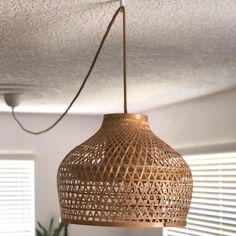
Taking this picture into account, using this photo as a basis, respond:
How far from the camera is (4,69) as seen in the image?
2.41 meters

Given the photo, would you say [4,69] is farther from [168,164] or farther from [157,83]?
[168,164]

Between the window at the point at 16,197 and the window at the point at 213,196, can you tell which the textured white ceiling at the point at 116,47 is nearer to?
the window at the point at 213,196

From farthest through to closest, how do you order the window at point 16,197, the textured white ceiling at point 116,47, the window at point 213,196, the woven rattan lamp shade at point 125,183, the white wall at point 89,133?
the window at point 16,197 → the white wall at point 89,133 → the window at point 213,196 → the textured white ceiling at point 116,47 → the woven rattan lamp shade at point 125,183

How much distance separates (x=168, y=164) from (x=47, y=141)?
3.53m

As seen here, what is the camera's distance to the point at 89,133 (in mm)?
4719

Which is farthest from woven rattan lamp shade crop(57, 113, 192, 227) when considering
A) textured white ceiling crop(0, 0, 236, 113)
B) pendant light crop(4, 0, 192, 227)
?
textured white ceiling crop(0, 0, 236, 113)

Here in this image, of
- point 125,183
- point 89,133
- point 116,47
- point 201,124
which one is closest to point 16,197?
point 89,133

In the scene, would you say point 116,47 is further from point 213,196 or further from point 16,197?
point 16,197

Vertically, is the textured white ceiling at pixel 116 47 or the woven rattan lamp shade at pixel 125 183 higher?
the textured white ceiling at pixel 116 47

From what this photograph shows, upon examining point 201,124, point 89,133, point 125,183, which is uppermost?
point 89,133

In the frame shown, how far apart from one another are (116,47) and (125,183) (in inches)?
41.8

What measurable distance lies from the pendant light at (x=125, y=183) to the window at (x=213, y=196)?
6.95ft

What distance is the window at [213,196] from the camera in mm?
3137

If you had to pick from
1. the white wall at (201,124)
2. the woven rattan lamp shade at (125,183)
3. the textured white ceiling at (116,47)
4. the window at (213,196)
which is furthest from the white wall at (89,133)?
the woven rattan lamp shade at (125,183)
